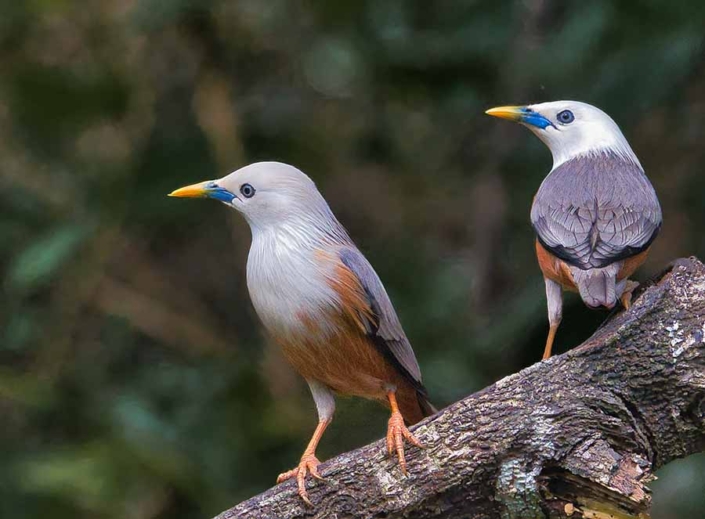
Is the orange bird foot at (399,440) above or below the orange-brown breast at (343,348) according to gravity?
below

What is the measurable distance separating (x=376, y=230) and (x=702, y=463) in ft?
12.2

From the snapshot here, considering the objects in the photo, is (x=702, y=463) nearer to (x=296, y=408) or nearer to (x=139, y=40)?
(x=296, y=408)

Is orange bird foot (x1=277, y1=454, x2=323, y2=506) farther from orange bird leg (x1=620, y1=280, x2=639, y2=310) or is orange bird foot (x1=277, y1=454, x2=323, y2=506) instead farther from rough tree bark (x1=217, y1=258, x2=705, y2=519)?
orange bird leg (x1=620, y1=280, x2=639, y2=310)

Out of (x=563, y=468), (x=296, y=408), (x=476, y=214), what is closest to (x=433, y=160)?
(x=476, y=214)

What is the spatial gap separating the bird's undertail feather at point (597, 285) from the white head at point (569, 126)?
887 millimetres

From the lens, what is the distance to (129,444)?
21.9ft

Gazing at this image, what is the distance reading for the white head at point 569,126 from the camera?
4906mm

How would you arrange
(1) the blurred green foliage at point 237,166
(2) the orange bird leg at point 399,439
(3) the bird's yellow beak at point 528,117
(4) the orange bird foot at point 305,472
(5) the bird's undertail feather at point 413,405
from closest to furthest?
(2) the orange bird leg at point 399,439 < (4) the orange bird foot at point 305,472 < (5) the bird's undertail feather at point 413,405 < (3) the bird's yellow beak at point 528,117 < (1) the blurred green foliage at point 237,166

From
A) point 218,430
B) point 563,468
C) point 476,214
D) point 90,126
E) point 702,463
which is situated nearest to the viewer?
point 563,468

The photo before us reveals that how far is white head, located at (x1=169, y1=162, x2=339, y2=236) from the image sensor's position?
14.8 ft

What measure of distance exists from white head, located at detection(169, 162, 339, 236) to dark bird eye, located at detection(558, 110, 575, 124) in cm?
119

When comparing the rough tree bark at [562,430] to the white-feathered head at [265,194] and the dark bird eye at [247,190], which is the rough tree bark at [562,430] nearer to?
the white-feathered head at [265,194]

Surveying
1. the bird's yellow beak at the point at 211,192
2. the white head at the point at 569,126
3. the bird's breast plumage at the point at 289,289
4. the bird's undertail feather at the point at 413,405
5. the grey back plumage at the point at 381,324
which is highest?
the bird's yellow beak at the point at 211,192

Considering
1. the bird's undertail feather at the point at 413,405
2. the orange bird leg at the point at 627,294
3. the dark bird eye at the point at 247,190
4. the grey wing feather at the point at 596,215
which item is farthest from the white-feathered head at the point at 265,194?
the orange bird leg at the point at 627,294
